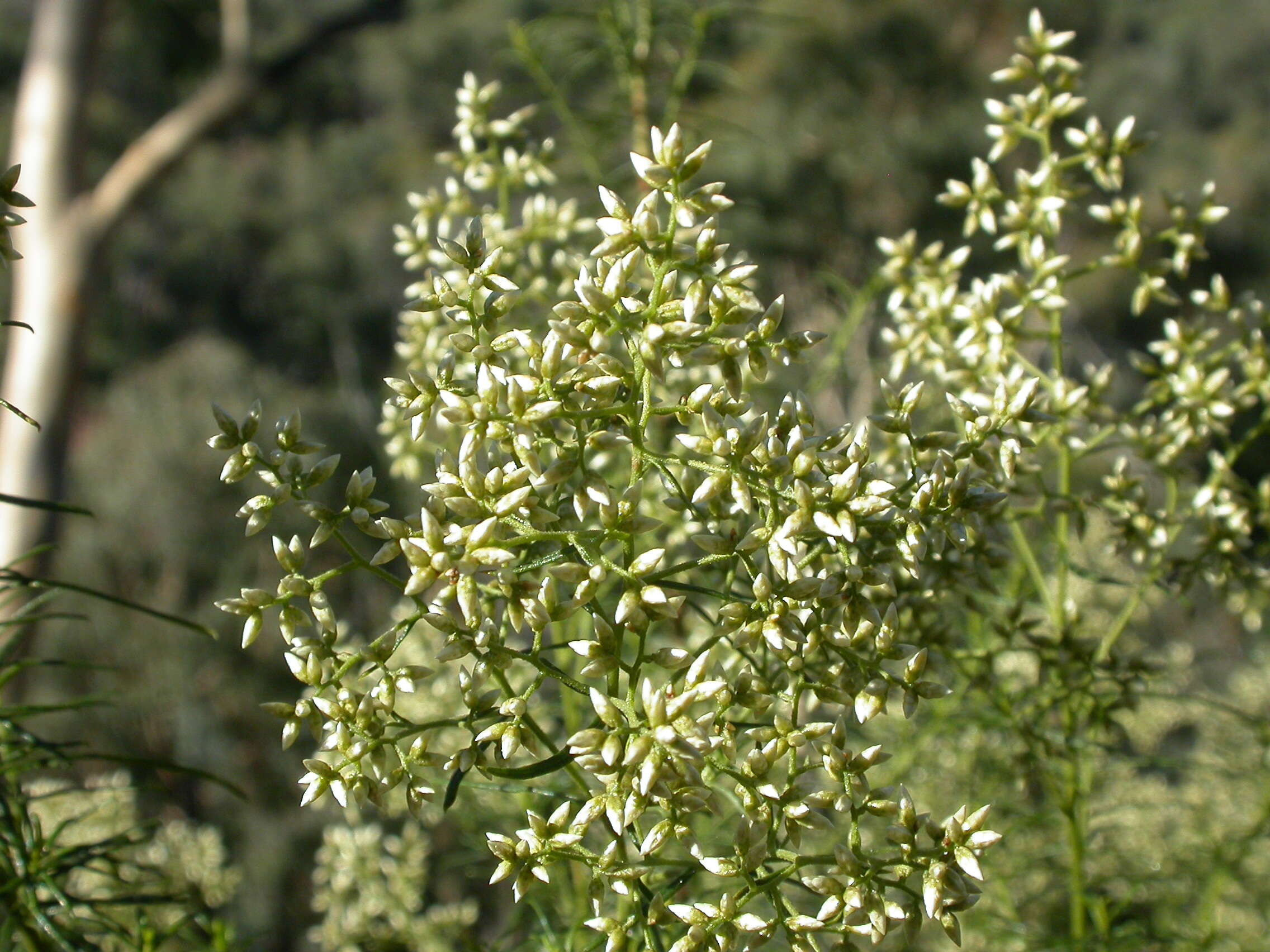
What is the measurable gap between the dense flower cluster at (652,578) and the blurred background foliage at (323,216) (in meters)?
6.38

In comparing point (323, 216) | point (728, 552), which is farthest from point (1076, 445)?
point (323, 216)

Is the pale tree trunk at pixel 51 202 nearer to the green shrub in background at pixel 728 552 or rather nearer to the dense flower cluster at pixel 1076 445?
the green shrub in background at pixel 728 552

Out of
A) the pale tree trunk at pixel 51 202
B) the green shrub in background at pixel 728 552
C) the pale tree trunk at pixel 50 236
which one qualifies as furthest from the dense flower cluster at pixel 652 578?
the pale tree trunk at pixel 51 202

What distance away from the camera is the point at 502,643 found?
704 millimetres

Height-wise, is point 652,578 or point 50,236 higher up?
→ point 50,236

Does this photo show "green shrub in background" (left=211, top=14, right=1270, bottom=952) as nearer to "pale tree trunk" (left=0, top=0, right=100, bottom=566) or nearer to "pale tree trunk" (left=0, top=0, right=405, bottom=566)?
"pale tree trunk" (left=0, top=0, right=405, bottom=566)

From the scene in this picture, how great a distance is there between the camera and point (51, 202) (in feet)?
13.0

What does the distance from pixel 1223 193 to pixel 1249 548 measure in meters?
13.4

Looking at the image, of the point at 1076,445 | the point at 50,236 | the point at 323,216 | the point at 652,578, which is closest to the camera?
the point at 652,578

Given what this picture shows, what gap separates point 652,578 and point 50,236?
3.93 meters

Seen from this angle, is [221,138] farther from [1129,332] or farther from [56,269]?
[56,269]

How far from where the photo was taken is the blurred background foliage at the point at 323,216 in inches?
364

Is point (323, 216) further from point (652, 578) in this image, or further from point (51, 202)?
point (652, 578)

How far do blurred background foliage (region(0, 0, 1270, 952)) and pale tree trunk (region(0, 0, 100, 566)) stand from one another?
4.16 metres
